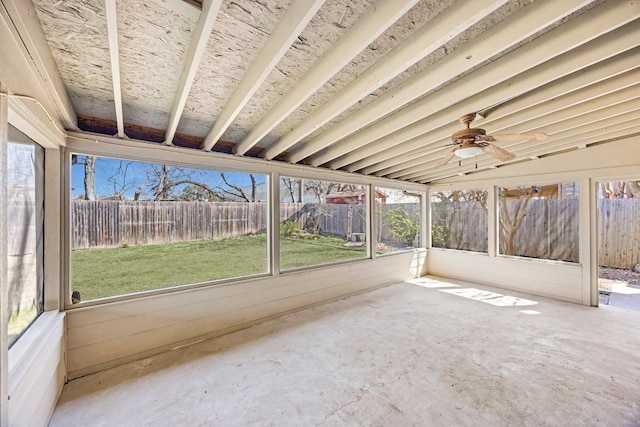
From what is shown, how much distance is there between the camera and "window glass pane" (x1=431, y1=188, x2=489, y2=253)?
529 centimetres

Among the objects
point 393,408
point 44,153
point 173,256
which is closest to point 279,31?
point 44,153

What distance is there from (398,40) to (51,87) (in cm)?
207

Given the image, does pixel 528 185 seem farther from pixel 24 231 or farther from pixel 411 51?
pixel 24 231

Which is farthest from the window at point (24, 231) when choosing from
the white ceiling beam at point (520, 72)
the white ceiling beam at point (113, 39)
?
the white ceiling beam at point (520, 72)

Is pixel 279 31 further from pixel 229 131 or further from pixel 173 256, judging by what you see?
pixel 173 256

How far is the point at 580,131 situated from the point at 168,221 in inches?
227

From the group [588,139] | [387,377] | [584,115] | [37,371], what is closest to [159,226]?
[37,371]

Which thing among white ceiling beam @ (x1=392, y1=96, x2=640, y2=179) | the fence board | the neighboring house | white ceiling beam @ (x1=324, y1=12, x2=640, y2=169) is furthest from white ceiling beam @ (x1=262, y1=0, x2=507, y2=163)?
the neighboring house

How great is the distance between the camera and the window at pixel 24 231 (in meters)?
1.53

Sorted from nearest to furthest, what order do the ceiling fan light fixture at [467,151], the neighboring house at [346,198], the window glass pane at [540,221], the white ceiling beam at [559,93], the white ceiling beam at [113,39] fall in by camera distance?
the white ceiling beam at [113,39]
the white ceiling beam at [559,93]
the ceiling fan light fixture at [467,151]
the window glass pane at [540,221]
the neighboring house at [346,198]

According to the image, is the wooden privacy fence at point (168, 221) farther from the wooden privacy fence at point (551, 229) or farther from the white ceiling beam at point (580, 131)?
the white ceiling beam at point (580, 131)

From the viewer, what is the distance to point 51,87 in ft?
4.98

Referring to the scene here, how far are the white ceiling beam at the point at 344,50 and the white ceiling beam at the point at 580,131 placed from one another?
2.75m

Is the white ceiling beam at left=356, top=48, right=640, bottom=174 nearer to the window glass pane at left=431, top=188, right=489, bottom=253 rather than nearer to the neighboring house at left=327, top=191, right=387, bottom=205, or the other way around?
the window glass pane at left=431, top=188, right=489, bottom=253
